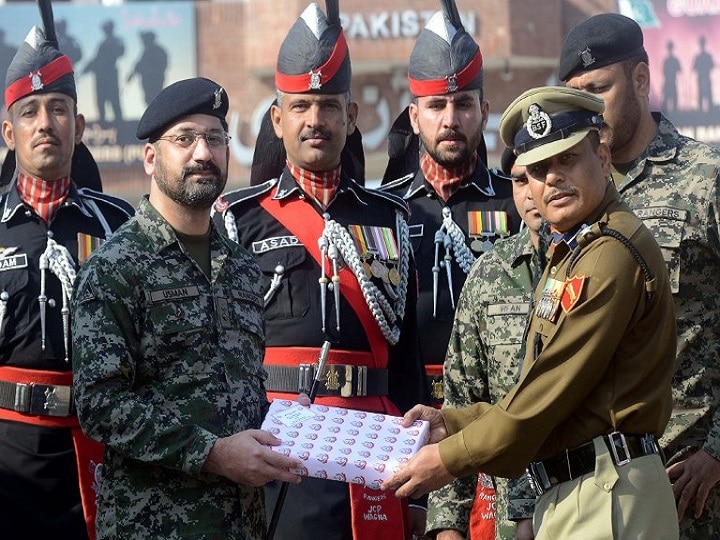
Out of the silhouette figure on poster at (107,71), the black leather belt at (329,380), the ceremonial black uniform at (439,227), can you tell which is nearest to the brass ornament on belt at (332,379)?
the black leather belt at (329,380)

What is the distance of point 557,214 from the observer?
4.41m

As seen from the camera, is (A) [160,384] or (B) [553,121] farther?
(A) [160,384]

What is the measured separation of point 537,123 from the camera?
14.8 ft

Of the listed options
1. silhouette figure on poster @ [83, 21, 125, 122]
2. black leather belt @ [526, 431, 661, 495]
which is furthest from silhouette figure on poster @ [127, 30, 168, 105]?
black leather belt @ [526, 431, 661, 495]

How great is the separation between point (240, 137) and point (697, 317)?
22.9 metres

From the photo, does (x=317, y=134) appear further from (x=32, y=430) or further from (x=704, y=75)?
(x=704, y=75)

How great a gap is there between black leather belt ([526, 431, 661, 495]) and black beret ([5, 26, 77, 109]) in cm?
313

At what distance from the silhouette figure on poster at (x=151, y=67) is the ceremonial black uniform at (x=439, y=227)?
2246cm

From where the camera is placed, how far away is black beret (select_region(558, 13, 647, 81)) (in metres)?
5.52

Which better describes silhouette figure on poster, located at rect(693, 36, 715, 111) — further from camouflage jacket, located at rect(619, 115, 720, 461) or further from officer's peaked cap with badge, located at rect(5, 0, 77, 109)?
camouflage jacket, located at rect(619, 115, 720, 461)

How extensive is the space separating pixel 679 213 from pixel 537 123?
102 centimetres

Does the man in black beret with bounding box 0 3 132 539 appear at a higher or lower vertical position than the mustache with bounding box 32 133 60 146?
lower

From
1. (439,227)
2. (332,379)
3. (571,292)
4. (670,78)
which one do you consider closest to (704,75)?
(670,78)

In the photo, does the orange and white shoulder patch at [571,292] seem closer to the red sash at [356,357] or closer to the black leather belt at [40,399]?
the red sash at [356,357]
